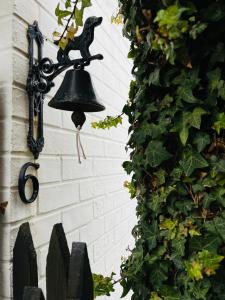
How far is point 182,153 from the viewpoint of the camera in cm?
79

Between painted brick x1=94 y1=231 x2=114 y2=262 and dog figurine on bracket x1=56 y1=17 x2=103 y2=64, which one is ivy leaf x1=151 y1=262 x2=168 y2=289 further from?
painted brick x1=94 y1=231 x2=114 y2=262

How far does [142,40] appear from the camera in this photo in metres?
0.81

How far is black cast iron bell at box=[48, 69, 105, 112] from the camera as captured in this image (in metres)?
1.02

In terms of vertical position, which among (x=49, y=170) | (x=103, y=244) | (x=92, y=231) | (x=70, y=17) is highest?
(x=70, y=17)

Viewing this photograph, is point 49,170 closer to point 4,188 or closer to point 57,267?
point 4,188

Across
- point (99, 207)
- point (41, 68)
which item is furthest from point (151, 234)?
point (99, 207)

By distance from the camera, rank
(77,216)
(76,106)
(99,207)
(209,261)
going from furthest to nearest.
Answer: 1. (99,207)
2. (77,216)
3. (76,106)
4. (209,261)

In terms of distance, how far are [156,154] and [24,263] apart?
42 cm

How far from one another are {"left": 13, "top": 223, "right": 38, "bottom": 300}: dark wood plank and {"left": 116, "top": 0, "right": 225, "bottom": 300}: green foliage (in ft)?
0.86

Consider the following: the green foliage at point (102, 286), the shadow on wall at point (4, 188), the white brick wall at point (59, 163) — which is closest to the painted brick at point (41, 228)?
the white brick wall at point (59, 163)

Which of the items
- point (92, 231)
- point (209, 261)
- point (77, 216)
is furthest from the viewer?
point (92, 231)

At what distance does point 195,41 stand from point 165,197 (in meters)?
0.38

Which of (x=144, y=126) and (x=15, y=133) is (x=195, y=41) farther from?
(x=15, y=133)

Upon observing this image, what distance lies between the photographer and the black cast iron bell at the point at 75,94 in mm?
1019
